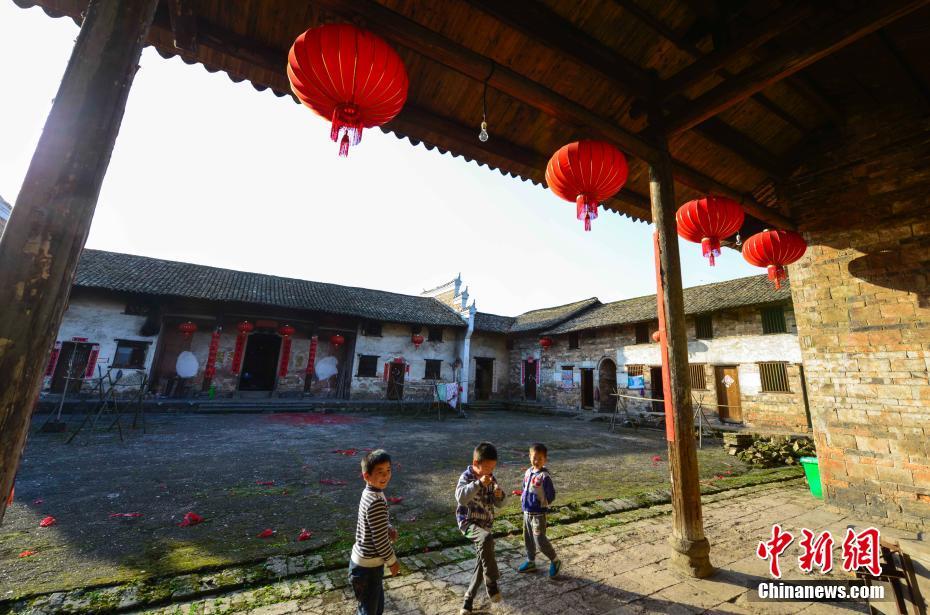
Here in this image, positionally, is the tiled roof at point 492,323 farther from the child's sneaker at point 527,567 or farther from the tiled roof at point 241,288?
the child's sneaker at point 527,567

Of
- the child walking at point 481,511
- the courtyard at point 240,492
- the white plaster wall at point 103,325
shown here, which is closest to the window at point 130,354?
the white plaster wall at point 103,325

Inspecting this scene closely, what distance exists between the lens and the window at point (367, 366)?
1702cm

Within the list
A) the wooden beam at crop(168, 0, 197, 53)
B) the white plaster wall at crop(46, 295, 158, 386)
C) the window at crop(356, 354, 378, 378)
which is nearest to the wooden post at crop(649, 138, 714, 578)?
the wooden beam at crop(168, 0, 197, 53)

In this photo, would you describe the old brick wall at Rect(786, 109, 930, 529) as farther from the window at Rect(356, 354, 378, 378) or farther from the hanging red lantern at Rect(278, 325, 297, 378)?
the hanging red lantern at Rect(278, 325, 297, 378)

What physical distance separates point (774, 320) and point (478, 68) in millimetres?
13690

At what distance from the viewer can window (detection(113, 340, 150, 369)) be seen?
13.2m

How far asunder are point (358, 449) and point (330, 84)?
24.6 ft

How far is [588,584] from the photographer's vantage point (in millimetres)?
2852

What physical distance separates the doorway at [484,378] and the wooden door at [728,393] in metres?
10.9

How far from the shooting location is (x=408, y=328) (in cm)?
1850

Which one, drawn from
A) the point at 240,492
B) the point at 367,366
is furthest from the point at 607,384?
the point at 240,492

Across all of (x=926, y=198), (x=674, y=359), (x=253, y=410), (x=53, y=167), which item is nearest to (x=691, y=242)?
(x=674, y=359)

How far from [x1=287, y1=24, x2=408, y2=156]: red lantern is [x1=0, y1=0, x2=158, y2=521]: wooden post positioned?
824 millimetres

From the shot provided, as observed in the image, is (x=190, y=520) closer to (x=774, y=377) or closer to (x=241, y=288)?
(x=241, y=288)
